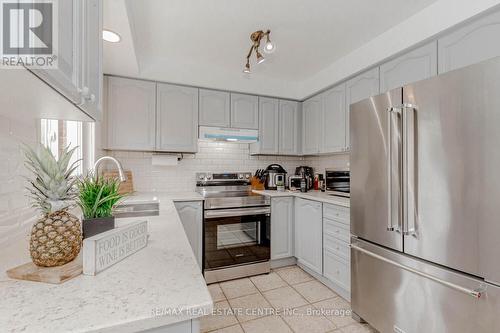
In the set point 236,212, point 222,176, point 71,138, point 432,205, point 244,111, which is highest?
point 244,111

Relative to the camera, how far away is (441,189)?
131 centimetres

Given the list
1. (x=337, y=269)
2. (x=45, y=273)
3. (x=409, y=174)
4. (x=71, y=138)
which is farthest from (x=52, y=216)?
(x=337, y=269)

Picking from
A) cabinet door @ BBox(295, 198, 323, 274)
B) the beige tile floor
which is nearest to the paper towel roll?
the beige tile floor

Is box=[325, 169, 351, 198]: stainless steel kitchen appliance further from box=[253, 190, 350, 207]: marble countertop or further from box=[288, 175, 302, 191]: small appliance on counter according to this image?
box=[288, 175, 302, 191]: small appliance on counter

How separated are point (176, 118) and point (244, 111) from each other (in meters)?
0.87

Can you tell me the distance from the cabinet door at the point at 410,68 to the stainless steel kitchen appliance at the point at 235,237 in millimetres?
1713

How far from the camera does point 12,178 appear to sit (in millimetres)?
1046

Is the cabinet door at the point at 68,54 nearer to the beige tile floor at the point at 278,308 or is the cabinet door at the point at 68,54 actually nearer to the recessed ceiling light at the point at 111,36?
the recessed ceiling light at the point at 111,36

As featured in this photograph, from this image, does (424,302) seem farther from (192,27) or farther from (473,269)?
(192,27)

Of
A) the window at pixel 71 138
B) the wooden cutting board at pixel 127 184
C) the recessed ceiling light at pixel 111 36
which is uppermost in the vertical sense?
the recessed ceiling light at pixel 111 36

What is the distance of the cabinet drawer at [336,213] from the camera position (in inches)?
85.8

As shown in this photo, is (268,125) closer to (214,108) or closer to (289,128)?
(289,128)

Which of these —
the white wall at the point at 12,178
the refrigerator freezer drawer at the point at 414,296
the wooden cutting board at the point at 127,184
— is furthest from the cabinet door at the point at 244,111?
the white wall at the point at 12,178

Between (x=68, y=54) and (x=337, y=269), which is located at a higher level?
(x=68, y=54)
